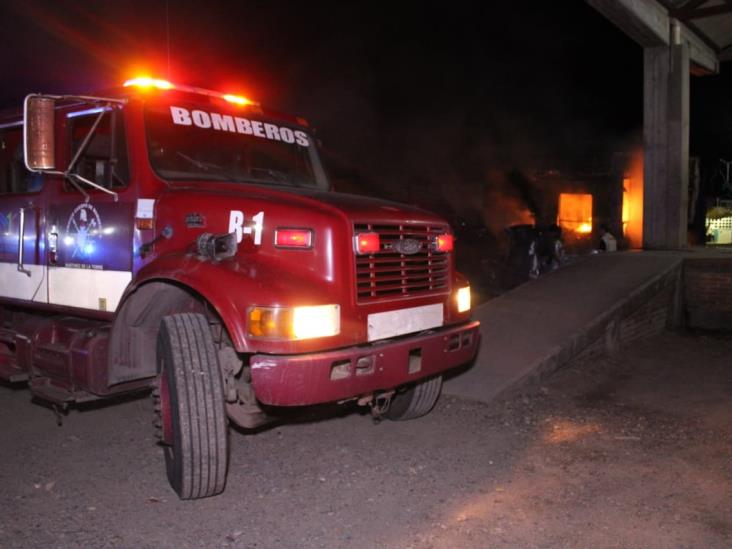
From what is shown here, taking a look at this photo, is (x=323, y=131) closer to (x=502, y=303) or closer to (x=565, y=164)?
(x=502, y=303)

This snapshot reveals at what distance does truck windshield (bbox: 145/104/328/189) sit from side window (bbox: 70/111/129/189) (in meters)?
0.23

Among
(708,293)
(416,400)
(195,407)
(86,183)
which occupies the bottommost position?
(416,400)

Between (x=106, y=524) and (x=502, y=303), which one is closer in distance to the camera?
(x=106, y=524)

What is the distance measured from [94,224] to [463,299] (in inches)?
97.5

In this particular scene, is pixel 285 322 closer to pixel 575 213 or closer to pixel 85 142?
pixel 85 142

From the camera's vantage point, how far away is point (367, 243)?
3.64m

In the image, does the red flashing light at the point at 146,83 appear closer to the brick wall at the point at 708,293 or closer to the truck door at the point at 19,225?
the truck door at the point at 19,225

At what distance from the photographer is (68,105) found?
4.48 m

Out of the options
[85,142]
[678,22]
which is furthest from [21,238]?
[678,22]

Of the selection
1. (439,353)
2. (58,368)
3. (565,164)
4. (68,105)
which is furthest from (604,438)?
(565,164)

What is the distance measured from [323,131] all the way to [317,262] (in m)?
11.3

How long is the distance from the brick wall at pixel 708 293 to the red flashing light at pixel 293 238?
773 cm

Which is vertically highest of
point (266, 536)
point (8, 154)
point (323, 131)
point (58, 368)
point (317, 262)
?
point (323, 131)

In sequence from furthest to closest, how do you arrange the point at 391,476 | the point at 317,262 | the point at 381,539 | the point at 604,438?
1. the point at 604,438
2. the point at 391,476
3. the point at 317,262
4. the point at 381,539
